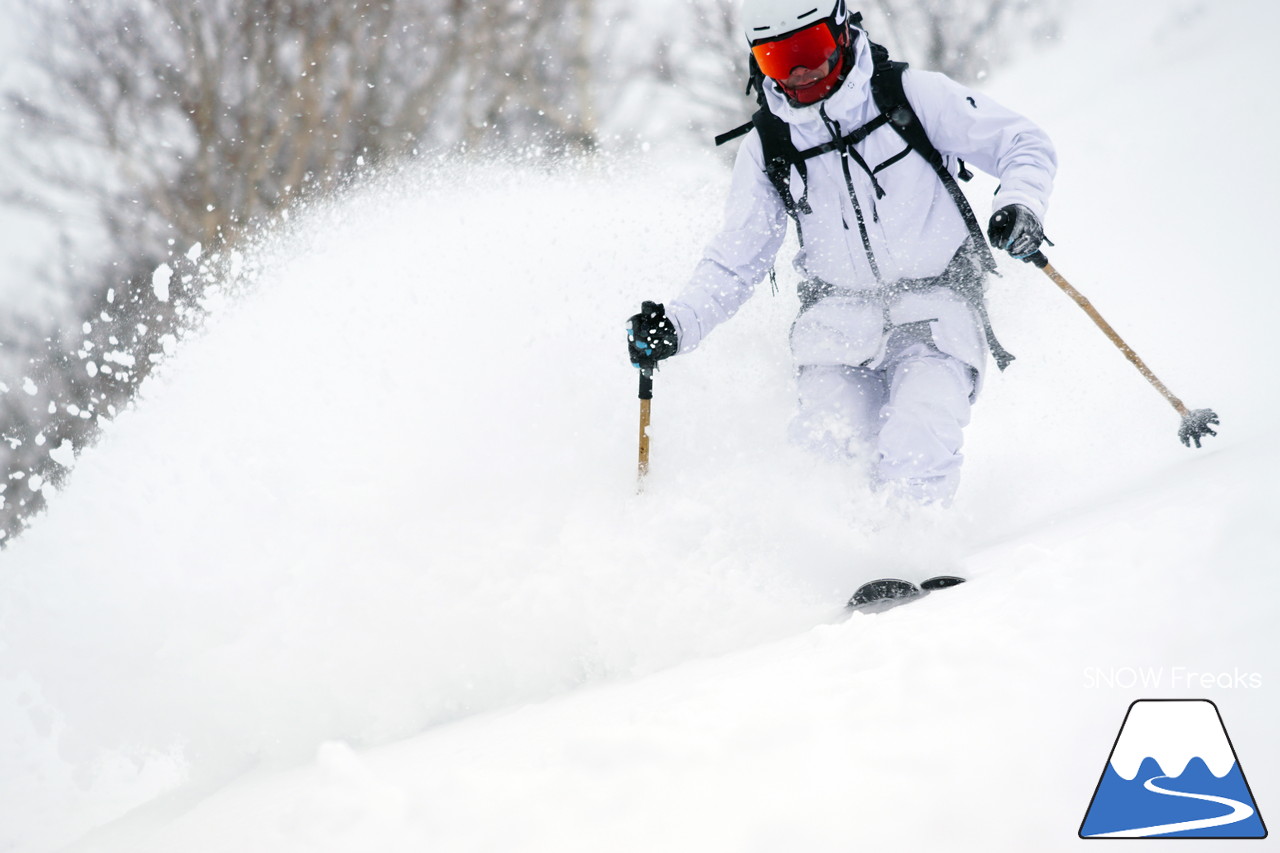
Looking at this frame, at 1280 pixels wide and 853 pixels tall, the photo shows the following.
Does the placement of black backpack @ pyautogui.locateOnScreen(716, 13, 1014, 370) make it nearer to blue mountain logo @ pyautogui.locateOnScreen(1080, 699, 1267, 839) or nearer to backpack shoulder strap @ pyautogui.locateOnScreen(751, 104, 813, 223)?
backpack shoulder strap @ pyautogui.locateOnScreen(751, 104, 813, 223)

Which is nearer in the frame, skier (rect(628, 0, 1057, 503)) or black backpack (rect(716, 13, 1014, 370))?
skier (rect(628, 0, 1057, 503))

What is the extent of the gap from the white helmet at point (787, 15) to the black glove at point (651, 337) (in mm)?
896

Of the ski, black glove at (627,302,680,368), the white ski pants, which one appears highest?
black glove at (627,302,680,368)

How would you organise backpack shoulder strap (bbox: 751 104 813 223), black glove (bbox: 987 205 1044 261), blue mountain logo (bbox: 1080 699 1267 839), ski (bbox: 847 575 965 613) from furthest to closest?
backpack shoulder strap (bbox: 751 104 813 223), black glove (bbox: 987 205 1044 261), ski (bbox: 847 575 965 613), blue mountain logo (bbox: 1080 699 1267 839)

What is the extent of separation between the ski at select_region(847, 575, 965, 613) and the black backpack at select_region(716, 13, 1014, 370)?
44.6 inches

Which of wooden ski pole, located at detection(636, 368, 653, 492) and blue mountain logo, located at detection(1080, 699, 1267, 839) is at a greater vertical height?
wooden ski pole, located at detection(636, 368, 653, 492)

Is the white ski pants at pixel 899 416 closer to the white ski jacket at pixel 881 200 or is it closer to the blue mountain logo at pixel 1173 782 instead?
the white ski jacket at pixel 881 200

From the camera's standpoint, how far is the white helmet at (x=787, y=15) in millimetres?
2529

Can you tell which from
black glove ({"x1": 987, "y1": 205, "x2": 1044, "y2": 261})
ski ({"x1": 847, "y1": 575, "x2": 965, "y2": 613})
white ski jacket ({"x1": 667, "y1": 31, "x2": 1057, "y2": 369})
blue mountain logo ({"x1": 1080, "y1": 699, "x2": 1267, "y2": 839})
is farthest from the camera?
white ski jacket ({"x1": 667, "y1": 31, "x2": 1057, "y2": 369})

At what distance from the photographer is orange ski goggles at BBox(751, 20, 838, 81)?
254 centimetres

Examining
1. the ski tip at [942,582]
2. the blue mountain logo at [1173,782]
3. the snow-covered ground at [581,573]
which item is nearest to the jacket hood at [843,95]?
the snow-covered ground at [581,573]

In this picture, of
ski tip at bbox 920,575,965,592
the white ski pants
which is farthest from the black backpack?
ski tip at bbox 920,575,965,592

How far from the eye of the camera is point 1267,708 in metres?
1.01

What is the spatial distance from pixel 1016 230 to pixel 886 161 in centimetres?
46
